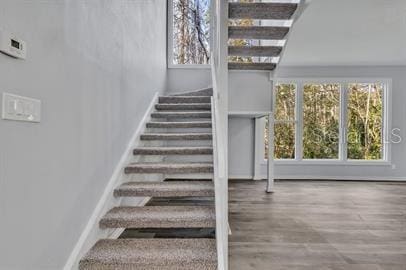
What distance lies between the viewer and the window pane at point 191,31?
5867mm

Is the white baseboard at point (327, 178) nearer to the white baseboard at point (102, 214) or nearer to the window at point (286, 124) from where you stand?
the window at point (286, 124)

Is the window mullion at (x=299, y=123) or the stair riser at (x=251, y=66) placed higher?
the stair riser at (x=251, y=66)

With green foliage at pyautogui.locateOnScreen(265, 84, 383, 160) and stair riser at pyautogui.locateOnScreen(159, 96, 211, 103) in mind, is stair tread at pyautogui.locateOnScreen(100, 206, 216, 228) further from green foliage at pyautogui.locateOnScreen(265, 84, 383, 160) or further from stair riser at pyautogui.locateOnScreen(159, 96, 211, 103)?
green foliage at pyautogui.locateOnScreen(265, 84, 383, 160)

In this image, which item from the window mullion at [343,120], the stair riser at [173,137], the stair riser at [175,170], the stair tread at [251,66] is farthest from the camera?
the window mullion at [343,120]

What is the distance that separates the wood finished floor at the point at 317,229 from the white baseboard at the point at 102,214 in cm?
105

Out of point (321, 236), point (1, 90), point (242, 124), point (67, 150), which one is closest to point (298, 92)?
point (242, 124)

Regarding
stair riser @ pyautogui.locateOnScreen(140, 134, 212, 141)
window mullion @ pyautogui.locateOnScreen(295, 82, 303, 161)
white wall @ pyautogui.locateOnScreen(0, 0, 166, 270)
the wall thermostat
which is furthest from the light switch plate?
window mullion @ pyautogui.locateOnScreen(295, 82, 303, 161)

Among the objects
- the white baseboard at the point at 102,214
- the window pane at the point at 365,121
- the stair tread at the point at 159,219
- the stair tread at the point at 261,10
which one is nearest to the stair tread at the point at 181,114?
the white baseboard at the point at 102,214

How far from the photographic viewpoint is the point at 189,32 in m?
5.98

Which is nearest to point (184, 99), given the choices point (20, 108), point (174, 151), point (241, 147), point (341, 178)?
point (174, 151)

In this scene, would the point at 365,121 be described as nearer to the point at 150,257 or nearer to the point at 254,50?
the point at 254,50

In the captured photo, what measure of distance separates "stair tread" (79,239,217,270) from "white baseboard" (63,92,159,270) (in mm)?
63

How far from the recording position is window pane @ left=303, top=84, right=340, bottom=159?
6.14 meters

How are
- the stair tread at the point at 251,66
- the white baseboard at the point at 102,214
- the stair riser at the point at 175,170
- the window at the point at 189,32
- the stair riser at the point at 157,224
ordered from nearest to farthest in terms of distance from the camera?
the white baseboard at the point at 102,214 < the stair riser at the point at 157,224 < the stair riser at the point at 175,170 < the stair tread at the point at 251,66 < the window at the point at 189,32
